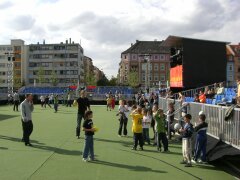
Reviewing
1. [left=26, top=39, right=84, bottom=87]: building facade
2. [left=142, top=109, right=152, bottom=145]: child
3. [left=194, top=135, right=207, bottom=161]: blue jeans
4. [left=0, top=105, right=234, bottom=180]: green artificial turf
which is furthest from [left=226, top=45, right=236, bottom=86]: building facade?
A: [left=194, top=135, right=207, bottom=161]: blue jeans

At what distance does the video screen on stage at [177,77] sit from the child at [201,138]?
20.9 metres

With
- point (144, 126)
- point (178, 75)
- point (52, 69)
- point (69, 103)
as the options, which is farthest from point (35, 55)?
point (144, 126)

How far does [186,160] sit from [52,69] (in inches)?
5052

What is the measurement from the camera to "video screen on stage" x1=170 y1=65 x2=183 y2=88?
3209 centimetres

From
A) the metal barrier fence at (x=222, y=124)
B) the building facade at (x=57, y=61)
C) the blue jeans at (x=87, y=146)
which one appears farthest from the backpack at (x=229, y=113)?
the building facade at (x=57, y=61)

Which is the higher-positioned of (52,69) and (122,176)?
(52,69)

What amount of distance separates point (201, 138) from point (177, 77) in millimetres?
22853

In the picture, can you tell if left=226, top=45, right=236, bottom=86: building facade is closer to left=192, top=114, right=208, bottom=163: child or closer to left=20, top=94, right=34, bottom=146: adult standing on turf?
left=20, top=94, right=34, bottom=146: adult standing on turf

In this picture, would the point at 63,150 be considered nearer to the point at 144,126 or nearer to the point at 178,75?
the point at 144,126

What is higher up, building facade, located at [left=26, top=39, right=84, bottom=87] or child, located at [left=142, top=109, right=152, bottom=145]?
building facade, located at [left=26, top=39, right=84, bottom=87]

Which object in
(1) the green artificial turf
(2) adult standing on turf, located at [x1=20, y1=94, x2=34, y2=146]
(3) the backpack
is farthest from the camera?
(2) adult standing on turf, located at [x1=20, y1=94, x2=34, y2=146]

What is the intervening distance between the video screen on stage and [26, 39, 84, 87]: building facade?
102794mm

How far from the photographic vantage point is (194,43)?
102 ft

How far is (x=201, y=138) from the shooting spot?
1087 centimetres
